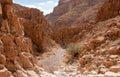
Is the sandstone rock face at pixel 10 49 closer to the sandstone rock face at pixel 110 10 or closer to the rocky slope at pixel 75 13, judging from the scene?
the sandstone rock face at pixel 110 10

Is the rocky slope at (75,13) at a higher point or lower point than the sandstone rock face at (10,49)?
higher

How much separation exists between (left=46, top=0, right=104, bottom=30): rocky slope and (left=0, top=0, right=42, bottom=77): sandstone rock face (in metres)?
65.5

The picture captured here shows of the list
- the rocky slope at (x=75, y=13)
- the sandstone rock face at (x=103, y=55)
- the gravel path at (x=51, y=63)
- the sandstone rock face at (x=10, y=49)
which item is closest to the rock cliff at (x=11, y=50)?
the sandstone rock face at (x=10, y=49)

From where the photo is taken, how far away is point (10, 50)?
44.6ft

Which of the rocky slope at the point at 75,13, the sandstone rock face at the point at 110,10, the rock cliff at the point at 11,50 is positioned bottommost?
the rock cliff at the point at 11,50

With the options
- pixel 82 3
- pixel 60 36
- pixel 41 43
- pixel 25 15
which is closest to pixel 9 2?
pixel 41 43

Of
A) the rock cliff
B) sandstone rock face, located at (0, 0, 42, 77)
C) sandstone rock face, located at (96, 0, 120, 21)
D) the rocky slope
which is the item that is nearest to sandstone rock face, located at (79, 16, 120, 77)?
the rock cliff

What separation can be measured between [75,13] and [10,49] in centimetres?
8947

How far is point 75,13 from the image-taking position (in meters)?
102

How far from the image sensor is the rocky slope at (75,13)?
88.6m

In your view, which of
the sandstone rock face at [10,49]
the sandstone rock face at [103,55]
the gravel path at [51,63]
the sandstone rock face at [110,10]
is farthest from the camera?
the sandstone rock face at [110,10]

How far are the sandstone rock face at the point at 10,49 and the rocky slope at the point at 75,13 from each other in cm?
6548

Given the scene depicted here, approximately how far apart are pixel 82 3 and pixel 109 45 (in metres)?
90.5

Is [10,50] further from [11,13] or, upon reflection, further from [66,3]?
[66,3]
